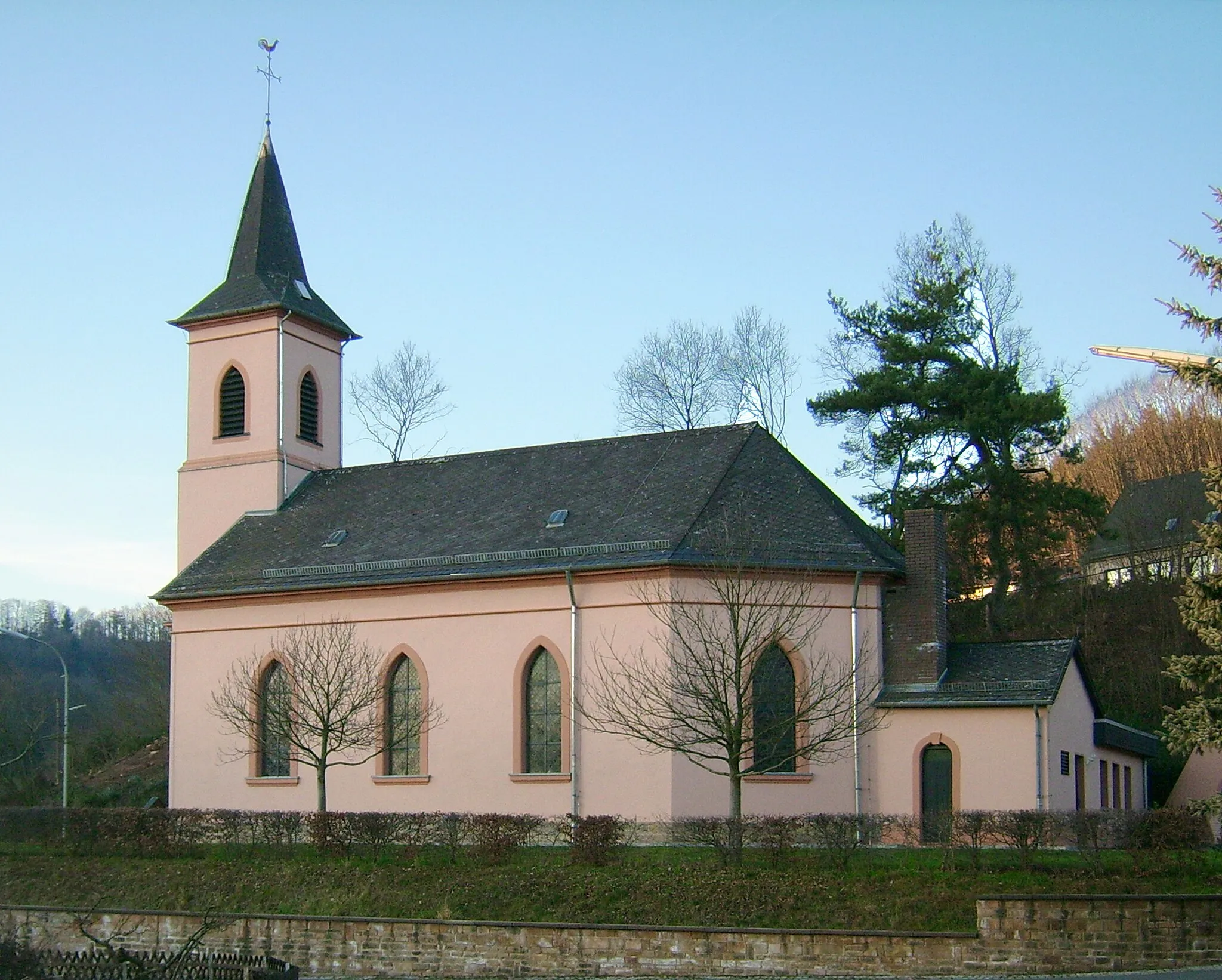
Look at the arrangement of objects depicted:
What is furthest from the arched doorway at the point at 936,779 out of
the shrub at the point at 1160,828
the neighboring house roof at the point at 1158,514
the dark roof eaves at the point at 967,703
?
the neighboring house roof at the point at 1158,514

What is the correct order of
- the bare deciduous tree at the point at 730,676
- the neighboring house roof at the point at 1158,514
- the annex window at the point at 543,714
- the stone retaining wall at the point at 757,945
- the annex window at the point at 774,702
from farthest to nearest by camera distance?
1. the neighboring house roof at the point at 1158,514
2. the annex window at the point at 543,714
3. the annex window at the point at 774,702
4. the bare deciduous tree at the point at 730,676
5. the stone retaining wall at the point at 757,945

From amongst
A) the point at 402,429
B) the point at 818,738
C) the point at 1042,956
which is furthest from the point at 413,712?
the point at 402,429

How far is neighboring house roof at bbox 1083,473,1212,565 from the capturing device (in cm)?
4969

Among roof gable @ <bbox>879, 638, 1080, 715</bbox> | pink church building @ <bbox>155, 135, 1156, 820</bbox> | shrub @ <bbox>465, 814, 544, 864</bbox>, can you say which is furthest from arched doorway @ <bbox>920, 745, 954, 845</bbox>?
shrub @ <bbox>465, 814, 544, 864</bbox>

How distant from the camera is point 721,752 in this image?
28016 millimetres

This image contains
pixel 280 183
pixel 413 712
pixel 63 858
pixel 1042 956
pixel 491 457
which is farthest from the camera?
pixel 280 183

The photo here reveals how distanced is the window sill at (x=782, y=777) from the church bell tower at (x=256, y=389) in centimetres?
1467

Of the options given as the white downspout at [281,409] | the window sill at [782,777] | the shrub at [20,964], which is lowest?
the shrub at [20,964]

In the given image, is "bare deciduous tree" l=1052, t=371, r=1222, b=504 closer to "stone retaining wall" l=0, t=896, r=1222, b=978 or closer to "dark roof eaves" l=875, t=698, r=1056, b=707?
"dark roof eaves" l=875, t=698, r=1056, b=707

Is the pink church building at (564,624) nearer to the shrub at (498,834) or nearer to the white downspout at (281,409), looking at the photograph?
the white downspout at (281,409)

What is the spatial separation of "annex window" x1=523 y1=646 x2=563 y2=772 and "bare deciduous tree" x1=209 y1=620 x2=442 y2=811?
2.16 metres

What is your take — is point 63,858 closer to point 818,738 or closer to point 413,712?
point 413,712

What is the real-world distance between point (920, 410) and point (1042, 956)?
95.3 ft

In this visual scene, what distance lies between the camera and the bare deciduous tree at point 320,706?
29.4 metres
